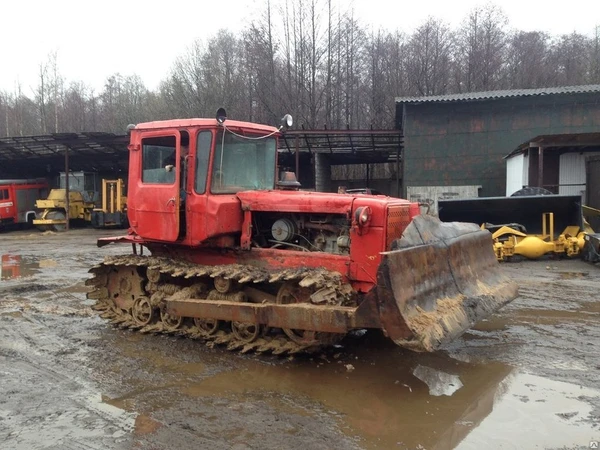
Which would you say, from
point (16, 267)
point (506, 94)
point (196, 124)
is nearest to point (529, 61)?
point (506, 94)

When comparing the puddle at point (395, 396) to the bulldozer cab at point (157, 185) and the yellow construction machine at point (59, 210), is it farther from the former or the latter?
the yellow construction machine at point (59, 210)

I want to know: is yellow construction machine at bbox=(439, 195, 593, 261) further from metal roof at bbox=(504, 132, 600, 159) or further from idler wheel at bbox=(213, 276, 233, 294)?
idler wheel at bbox=(213, 276, 233, 294)

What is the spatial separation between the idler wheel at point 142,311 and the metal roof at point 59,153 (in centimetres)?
1662

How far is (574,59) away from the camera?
3588 centimetres

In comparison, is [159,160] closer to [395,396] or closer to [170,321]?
[170,321]

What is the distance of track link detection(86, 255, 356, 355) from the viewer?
500 cm

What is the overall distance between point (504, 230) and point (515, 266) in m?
1.00

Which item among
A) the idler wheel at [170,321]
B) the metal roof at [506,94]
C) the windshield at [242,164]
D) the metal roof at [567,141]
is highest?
the metal roof at [506,94]

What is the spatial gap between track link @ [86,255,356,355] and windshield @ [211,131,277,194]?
0.99m

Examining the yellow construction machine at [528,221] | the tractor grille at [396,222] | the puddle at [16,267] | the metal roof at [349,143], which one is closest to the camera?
the tractor grille at [396,222]

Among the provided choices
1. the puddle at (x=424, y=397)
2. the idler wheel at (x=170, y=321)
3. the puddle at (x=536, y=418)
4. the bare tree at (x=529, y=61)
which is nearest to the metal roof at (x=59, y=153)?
the idler wheel at (x=170, y=321)

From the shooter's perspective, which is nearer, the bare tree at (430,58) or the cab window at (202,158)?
the cab window at (202,158)

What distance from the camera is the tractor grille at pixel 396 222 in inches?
196

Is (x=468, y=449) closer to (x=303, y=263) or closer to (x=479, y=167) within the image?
(x=303, y=263)
